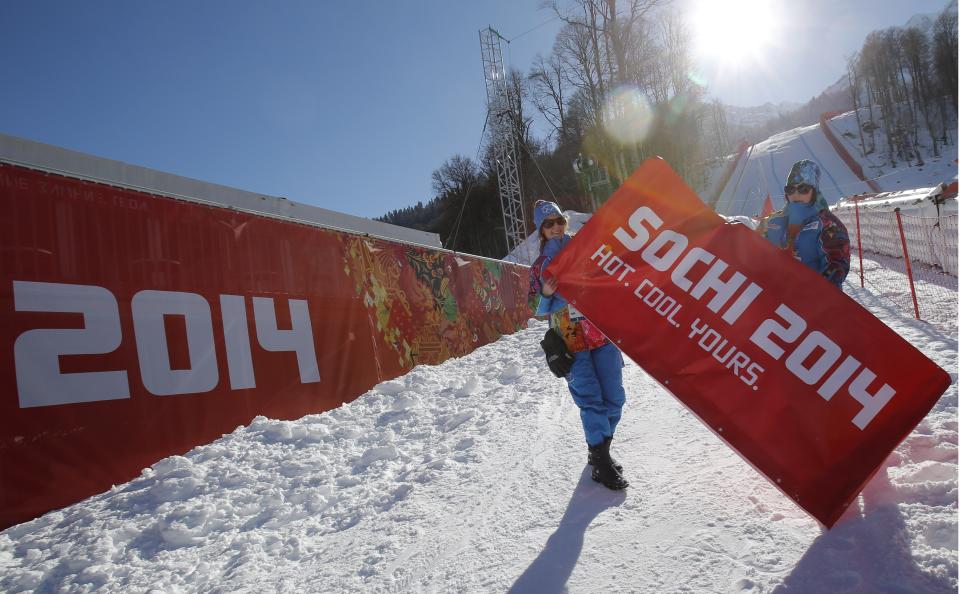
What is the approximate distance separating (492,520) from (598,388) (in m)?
0.98

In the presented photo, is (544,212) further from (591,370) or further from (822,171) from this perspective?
(822,171)

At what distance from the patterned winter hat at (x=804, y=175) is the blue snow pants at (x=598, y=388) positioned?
1559mm

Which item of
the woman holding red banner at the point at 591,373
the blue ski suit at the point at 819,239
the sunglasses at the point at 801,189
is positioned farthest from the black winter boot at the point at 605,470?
the sunglasses at the point at 801,189

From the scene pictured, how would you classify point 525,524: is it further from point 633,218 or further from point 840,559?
point 633,218

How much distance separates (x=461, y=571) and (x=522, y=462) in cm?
128

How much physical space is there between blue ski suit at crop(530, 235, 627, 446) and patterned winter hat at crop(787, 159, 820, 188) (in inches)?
61.5

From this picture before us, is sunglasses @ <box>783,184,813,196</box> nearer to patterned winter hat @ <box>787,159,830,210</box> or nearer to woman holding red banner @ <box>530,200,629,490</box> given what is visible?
patterned winter hat @ <box>787,159,830,210</box>

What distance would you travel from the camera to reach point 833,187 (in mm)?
36312

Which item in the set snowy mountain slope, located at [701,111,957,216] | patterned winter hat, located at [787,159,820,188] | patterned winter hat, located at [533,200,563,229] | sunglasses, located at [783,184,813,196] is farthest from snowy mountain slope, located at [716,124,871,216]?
patterned winter hat, located at [533,200,563,229]

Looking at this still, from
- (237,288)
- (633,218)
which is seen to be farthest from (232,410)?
(633,218)

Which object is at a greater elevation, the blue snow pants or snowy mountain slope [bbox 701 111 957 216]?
snowy mountain slope [bbox 701 111 957 216]

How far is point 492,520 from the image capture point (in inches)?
108

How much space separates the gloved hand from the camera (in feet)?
9.41

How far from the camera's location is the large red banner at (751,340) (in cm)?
192
